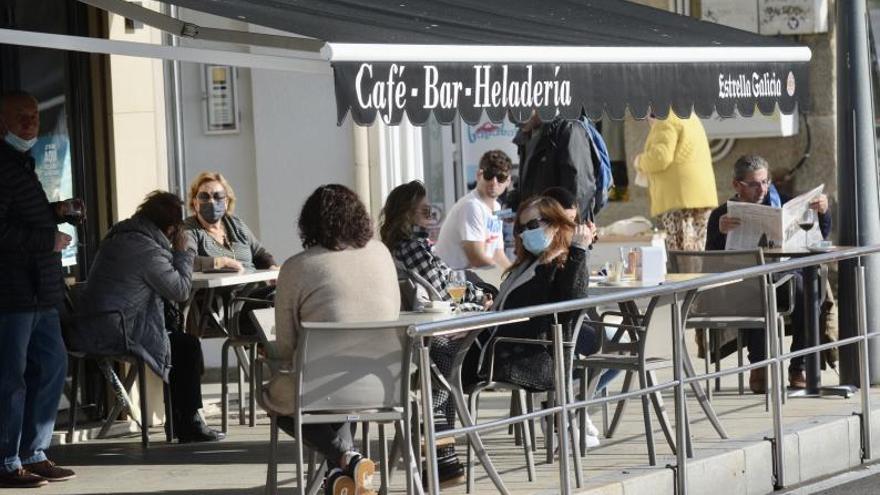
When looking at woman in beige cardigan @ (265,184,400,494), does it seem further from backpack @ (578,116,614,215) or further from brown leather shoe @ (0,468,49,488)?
backpack @ (578,116,614,215)

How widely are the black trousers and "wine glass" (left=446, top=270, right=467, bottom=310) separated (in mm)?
1498

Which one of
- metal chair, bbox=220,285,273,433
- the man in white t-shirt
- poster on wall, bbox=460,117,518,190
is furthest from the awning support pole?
poster on wall, bbox=460,117,518,190

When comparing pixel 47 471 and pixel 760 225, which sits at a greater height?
pixel 760 225

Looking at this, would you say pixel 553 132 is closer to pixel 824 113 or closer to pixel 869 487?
pixel 869 487

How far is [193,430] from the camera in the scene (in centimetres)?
992

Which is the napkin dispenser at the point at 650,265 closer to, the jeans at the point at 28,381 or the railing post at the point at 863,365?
the railing post at the point at 863,365

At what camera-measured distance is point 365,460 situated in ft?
23.8

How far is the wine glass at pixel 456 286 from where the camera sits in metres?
9.12

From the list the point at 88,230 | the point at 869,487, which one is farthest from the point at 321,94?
the point at 869,487

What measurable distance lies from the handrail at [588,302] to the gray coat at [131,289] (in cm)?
262

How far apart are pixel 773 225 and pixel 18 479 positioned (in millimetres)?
4727

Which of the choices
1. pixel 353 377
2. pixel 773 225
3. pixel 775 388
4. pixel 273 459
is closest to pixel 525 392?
pixel 775 388

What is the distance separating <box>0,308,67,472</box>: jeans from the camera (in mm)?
8430

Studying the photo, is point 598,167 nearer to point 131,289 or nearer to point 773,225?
point 773,225
